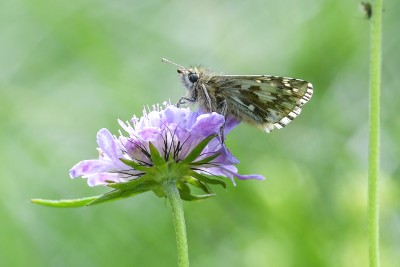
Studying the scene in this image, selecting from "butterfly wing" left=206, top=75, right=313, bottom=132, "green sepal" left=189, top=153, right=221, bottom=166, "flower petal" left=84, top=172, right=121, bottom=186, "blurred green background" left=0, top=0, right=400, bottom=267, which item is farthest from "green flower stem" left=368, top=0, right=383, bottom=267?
"blurred green background" left=0, top=0, right=400, bottom=267

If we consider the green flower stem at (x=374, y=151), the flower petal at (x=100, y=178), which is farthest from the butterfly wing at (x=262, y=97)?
the flower petal at (x=100, y=178)

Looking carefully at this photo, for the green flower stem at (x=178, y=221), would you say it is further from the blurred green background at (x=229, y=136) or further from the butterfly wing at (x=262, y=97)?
the blurred green background at (x=229, y=136)

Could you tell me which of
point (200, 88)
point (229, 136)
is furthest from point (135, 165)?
point (229, 136)

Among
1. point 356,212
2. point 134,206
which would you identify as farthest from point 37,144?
point 356,212

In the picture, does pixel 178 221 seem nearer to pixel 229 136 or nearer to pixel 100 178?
pixel 100 178

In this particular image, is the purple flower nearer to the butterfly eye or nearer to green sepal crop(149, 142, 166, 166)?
green sepal crop(149, 142, 166, 166)

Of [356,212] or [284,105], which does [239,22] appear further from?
[284,105]

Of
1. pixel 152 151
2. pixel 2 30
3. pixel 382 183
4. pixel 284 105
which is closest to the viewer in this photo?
pixel 152 151
